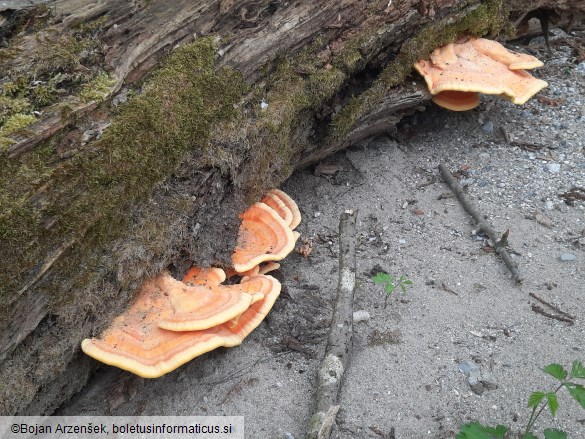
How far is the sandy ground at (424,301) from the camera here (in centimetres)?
396

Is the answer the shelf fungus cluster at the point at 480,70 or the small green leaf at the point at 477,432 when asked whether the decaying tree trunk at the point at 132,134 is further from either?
the small green leaf at the point at 477,432

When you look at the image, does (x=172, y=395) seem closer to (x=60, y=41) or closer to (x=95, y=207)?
(x=95, y=207)

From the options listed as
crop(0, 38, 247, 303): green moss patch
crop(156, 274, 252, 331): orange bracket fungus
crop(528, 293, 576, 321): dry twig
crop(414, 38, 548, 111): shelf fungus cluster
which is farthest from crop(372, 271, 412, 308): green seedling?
crop(414, 38, 548, 111): shelf fungus cluster

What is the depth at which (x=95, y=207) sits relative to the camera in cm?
367

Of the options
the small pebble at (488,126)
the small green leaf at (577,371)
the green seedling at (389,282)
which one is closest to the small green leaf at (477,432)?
the small green leaf at (577,371)

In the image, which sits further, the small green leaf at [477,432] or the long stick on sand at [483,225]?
the long stick on sand at [483,225]

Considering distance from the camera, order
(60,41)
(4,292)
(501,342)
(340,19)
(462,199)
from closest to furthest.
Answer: (4,292)
(60,41)
(501,342)
(340,19)
(462,199)

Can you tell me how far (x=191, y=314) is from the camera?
3.76 metres

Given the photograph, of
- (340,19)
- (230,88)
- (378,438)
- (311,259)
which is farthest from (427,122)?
(378,438)

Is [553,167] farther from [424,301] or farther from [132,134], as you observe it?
[132,134]

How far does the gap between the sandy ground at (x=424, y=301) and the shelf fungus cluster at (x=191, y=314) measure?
426 mm

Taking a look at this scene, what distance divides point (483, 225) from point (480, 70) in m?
1.55

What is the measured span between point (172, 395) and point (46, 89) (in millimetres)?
2118

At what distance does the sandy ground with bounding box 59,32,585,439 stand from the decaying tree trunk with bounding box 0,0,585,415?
0.71m
